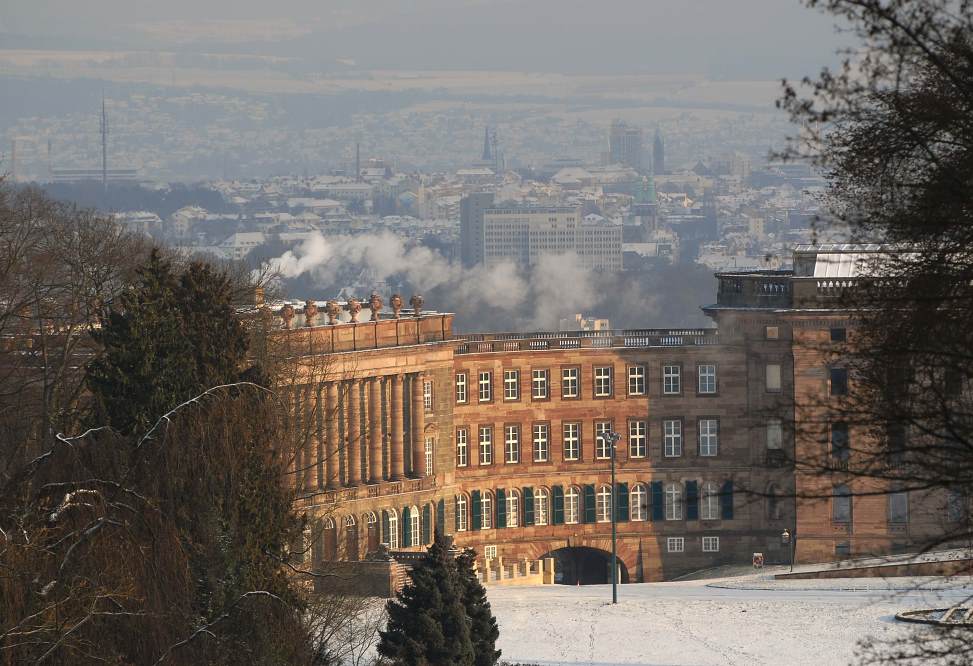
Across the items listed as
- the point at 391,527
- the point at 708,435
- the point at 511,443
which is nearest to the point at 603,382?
the point at 511,443

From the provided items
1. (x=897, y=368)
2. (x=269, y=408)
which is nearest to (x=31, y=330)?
(x=269, y=408)

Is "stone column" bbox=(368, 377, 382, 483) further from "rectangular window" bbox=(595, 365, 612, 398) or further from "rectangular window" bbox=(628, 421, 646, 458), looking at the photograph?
"rectangular window" bbox=(628, 421, 646, 458)

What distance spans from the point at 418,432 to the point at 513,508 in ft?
20.3

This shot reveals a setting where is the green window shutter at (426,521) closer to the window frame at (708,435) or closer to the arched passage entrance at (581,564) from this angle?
the arched passage entrance at (581,564)

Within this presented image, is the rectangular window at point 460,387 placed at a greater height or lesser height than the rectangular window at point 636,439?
greater

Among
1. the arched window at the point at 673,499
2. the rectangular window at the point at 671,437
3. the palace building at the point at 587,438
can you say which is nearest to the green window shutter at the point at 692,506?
the palace building at the point at 587,438

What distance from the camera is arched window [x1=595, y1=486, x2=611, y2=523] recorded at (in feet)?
378

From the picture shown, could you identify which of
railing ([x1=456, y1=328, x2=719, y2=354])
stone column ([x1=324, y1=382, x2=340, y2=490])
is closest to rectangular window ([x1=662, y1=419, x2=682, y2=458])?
railing ([x1=456, y1=328, x2=719, y2=354])

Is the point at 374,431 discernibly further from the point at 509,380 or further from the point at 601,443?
the point at 601,443

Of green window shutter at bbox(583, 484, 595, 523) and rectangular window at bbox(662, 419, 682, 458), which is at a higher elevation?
rectangular window at bbox(662, 419, 682, 458)

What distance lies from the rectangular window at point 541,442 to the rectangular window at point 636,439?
3.38 meters

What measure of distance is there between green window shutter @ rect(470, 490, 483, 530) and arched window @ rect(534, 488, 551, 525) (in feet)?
Result: 8.14

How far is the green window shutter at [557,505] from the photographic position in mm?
114750

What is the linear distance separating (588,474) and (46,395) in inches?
2003
